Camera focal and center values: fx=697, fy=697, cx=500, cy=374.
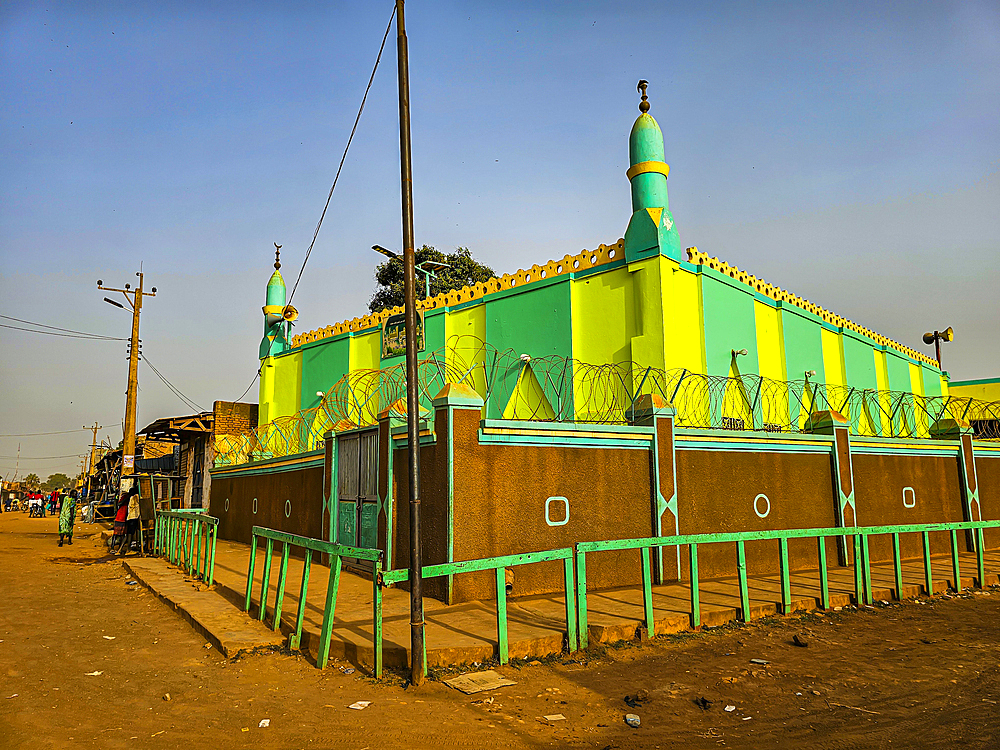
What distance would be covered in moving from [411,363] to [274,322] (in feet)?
58.7

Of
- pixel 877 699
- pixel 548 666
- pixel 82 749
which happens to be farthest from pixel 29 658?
pixel 877 699

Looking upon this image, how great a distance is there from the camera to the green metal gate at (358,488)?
10328 millimetres

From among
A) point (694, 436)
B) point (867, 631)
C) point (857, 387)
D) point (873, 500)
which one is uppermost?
point (857, 387)

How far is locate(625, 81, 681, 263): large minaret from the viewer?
42.7ft

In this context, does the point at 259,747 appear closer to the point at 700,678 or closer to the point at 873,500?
the point at 700,678

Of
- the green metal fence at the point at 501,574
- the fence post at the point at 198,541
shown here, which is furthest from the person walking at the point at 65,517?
the green metal fence at the point at 501,574

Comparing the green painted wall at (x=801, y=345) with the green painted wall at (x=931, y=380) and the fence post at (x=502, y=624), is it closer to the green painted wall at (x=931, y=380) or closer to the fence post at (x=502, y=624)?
the green painted wall at (x=931, y=380)

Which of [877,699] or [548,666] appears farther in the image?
[548,666]

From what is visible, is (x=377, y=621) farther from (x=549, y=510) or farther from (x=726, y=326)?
(x=726, y=326)

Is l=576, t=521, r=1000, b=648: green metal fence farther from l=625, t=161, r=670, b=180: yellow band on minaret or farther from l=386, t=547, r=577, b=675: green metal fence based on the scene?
l=625, t=161, r=670, b=180: yellow band on minaret

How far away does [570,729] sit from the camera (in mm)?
4695

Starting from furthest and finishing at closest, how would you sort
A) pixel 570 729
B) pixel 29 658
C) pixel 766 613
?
pixel 766 613, pixel 29 658, pixel 570 729

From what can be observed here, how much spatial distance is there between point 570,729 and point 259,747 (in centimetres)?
202

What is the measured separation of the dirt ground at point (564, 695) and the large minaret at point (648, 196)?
23.8ft
